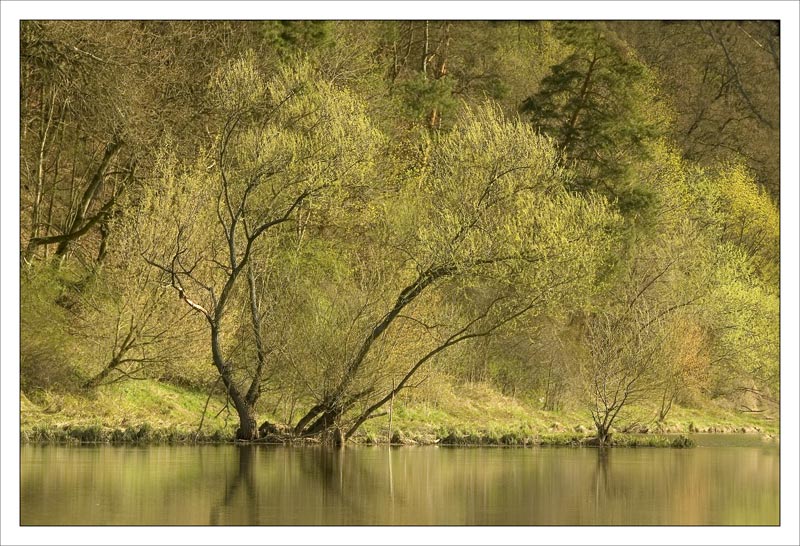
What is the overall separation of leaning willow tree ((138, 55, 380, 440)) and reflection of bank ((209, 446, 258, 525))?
3830mm

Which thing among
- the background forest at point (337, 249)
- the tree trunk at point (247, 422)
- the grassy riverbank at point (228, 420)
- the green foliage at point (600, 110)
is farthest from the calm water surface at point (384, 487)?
the green foliage at point (600, 110)

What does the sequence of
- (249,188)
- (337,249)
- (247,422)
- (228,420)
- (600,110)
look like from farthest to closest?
(600,110), (337,249), (228,420), (247,422), (249,188)

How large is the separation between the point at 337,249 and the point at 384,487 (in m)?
13.1

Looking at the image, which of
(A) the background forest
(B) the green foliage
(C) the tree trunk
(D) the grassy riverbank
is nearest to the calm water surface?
(C) the tree trunk

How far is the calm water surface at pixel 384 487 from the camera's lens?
575 inches

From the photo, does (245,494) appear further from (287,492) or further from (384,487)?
(384,487)

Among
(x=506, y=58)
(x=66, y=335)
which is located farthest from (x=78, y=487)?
(x=506, y=58)

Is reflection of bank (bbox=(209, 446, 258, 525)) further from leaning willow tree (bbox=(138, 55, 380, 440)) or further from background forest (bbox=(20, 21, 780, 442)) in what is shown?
background forest (bbox=(20, 21, 780, 442))

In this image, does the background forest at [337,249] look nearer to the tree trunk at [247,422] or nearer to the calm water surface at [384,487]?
the tree trunk at [247,422]

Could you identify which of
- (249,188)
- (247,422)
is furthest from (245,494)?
(247,422)

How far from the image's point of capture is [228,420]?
90.1 ft

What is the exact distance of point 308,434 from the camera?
985 inches

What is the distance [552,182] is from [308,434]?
694 centimetres

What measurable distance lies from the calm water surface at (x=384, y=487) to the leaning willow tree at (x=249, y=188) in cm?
266
